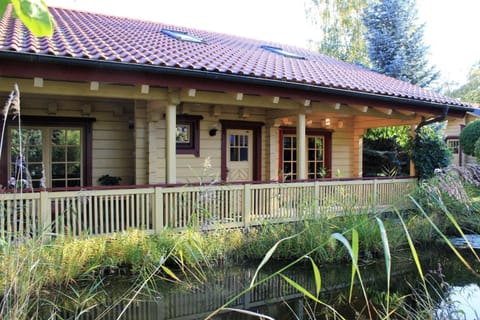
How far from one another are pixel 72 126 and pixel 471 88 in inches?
1620

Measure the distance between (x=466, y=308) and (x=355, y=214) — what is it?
245 cm

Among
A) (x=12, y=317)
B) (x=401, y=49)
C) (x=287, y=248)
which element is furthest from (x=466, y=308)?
(x=401, y=49)

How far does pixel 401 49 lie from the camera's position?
731 inches

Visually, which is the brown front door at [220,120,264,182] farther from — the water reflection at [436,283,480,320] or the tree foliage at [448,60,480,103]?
the tree foliage at [448,60,480,103]

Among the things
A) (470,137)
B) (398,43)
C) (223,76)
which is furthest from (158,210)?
(398,43)

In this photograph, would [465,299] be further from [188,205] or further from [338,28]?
[338,28]

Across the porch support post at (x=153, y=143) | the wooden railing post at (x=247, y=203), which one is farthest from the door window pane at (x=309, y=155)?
the wooden railing post at (x=247, y=203)

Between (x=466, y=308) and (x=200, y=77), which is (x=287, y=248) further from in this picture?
(x=200, y=77)

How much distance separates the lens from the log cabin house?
5.48 metres

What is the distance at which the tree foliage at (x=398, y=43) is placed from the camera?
18312mm

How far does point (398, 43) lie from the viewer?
61.2 ft

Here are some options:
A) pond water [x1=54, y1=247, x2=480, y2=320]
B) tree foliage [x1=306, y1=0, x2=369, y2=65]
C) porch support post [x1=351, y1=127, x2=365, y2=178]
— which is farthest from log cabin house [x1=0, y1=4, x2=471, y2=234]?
tree foliage [x1=306, y1=0, x2=369, y2=65]

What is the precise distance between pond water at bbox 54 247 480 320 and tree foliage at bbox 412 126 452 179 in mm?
3521

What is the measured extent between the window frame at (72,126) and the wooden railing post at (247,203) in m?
3.37
